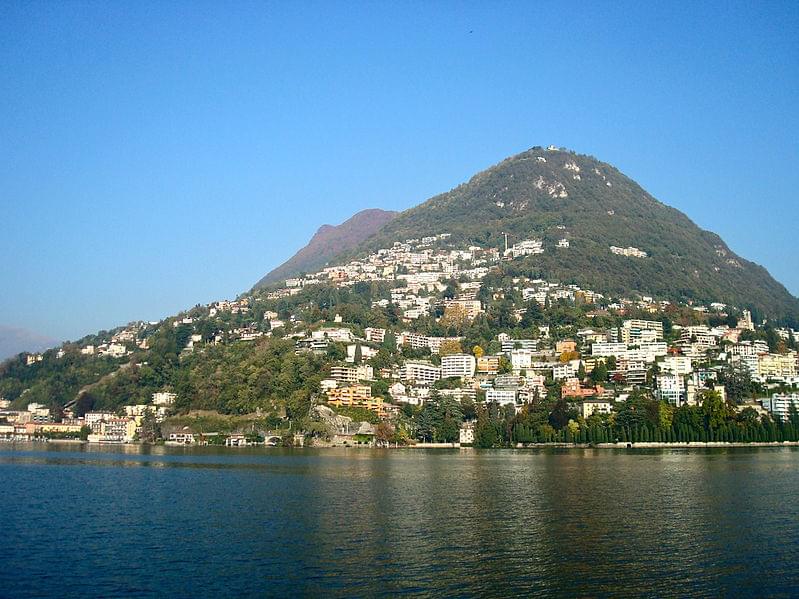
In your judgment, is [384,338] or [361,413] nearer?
[361,413]

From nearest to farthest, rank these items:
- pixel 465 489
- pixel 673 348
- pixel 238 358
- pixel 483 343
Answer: pixel 465 489 < pixel 238 358 < pixel 673 348 < pixel 483 343

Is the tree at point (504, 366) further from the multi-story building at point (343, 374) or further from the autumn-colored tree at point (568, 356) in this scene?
the multi-story building at point (343, 374)

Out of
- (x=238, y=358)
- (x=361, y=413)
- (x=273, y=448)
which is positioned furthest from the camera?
(x=238, y=358)

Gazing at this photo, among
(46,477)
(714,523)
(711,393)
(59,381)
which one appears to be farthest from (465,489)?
(59,381)

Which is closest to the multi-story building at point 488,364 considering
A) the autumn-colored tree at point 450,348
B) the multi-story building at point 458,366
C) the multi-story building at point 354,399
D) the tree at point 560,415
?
the multi-story building at point 458,366

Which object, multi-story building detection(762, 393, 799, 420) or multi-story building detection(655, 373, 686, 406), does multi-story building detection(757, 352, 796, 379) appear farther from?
multi-story building detection(655, 373, 686, 406)

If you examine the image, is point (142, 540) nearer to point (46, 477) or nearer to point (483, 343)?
point (46, 477)
